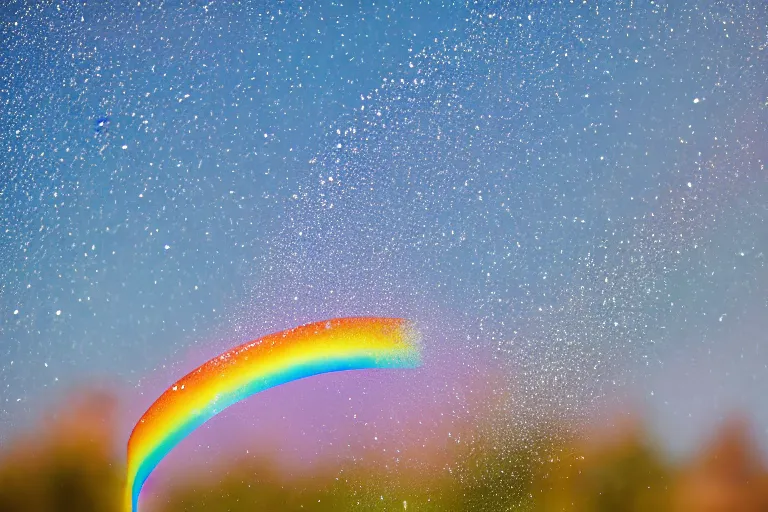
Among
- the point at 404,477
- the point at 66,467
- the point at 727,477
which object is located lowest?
the point at 727,477

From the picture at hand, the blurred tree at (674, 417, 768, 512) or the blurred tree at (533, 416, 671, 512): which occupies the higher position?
the blurred tree at (533, 416, 671, 512)

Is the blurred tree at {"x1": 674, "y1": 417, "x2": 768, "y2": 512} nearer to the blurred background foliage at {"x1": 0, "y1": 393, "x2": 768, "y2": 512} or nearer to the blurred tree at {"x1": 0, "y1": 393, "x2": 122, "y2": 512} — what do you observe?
the blurred background foliage at {"x1": 0, "y1": 393, "x2": 768, "y2": 512}

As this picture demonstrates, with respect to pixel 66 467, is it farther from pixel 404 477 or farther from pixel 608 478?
pixel 608 478

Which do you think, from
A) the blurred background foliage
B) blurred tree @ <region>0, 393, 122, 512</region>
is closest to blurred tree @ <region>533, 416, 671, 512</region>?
the blurred background foliage

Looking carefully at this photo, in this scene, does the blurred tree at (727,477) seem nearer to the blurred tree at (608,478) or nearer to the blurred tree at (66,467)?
the blurred tree at (608,478)

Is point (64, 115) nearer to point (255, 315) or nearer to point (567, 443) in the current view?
point (255, 315)

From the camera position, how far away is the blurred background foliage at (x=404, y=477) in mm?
662

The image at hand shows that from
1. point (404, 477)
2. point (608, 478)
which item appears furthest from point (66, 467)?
point (608, 478)

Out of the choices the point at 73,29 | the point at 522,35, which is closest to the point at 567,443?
the point at 522,35

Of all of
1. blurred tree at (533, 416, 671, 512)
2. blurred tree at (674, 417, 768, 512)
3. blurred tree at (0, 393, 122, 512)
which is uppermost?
blurred tree at (0, 393, 122, 512)

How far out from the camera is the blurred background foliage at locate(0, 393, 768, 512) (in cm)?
66

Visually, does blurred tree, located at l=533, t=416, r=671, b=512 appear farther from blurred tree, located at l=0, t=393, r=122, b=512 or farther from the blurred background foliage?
blurred tree, located at l=0, t=393, r=122, b=512

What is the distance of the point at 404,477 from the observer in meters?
0.66

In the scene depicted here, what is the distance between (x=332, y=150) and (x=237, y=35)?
171 mm
